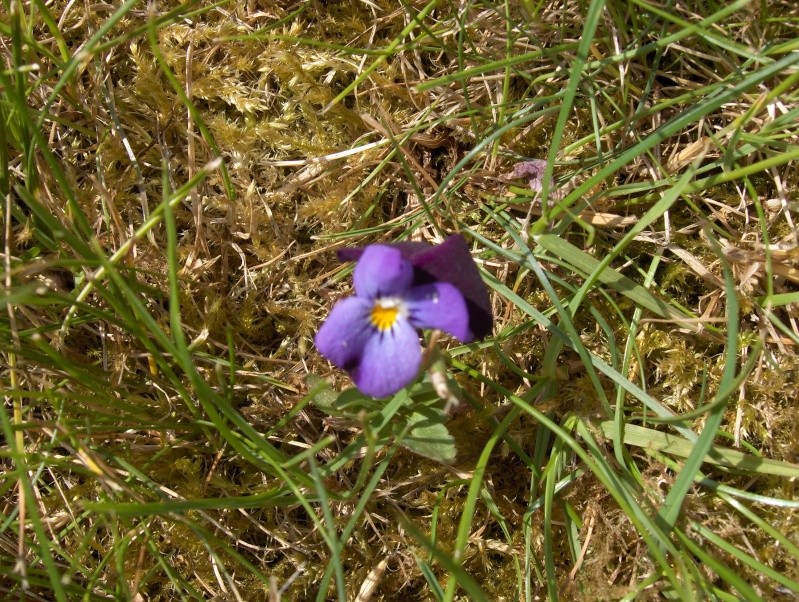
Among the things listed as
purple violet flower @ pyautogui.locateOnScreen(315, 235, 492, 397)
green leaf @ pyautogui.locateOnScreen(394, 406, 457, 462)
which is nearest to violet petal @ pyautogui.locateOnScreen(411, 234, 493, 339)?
purple violet flower @ pyautogui.locateOnScreen(315, 235, 492, 397)

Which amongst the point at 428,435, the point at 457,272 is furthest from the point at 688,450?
the point at 457,272

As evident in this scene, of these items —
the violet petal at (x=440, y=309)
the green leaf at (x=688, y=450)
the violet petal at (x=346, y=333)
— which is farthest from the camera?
the green leaf at (x=688, y=450)

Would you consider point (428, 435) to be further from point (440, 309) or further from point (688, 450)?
point (688, 450)

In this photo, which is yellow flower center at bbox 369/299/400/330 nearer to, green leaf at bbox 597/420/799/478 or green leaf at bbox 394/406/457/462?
green leaf at bbox 394/406/457/462

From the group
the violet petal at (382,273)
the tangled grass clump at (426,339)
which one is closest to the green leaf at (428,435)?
the tangled grass clump at (426,339)

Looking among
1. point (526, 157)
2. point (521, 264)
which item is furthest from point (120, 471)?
point (526, 157)

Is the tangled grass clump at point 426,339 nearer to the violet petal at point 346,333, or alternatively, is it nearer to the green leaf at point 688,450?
the green leaf at point 688,450

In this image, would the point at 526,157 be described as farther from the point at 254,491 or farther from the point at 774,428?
the point at 254,491

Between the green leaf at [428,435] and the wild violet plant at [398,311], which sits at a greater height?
the wild violet plant at [398,311]
